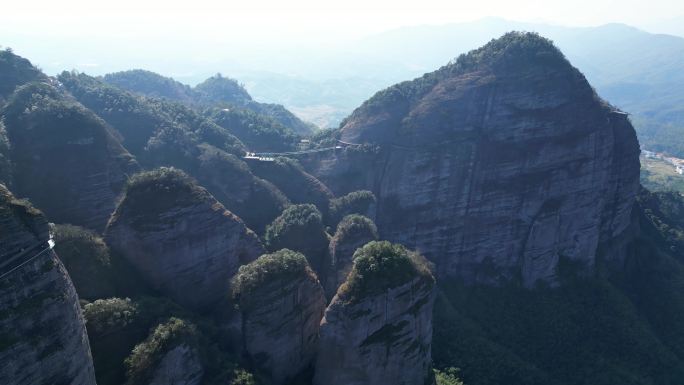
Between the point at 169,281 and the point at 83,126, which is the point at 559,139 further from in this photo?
the point at 83,126

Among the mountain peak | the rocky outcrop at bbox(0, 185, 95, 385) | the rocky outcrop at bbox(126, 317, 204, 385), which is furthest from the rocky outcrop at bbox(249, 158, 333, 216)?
the rocky outcrop at bbox(0, 185, 95, 385)

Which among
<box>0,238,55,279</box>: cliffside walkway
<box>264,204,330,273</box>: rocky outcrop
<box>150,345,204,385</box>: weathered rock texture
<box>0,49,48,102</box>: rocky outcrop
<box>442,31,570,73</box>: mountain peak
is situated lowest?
<box>150,345,204,385</box>: weathered rock texture

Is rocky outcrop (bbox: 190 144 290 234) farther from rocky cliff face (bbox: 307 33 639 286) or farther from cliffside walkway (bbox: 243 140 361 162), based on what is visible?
rocky cliff face (bbox: 307 33 639 286)

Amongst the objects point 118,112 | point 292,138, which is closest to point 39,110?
point 118,112

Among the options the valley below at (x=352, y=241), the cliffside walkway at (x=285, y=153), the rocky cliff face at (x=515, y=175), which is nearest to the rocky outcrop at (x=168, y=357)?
the valley below at (x=352, y=241)

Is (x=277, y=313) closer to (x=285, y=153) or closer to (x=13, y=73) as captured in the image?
(x=285, y=153)

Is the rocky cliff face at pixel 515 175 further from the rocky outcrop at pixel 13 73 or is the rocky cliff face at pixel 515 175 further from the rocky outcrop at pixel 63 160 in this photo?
the rocky outcrop at pixel 13 73
